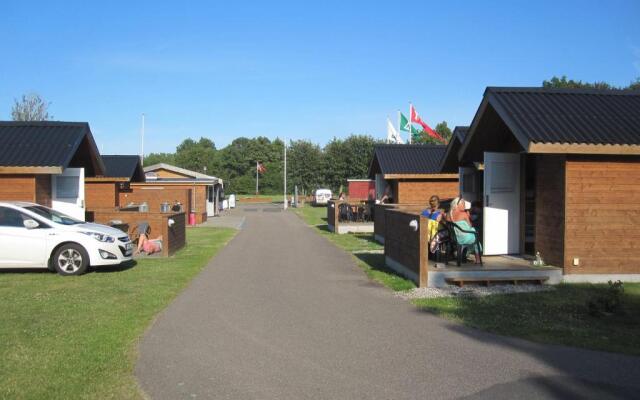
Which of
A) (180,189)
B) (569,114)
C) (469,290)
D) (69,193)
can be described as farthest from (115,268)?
(180,189)

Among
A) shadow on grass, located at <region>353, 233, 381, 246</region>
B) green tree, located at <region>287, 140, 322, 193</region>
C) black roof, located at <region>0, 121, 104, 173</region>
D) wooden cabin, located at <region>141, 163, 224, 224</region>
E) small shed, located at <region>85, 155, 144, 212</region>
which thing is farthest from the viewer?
green tree, located at <region>287, 140, 322, 193</region>

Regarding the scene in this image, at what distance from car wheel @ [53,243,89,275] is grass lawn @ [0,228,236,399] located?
8.1 inches

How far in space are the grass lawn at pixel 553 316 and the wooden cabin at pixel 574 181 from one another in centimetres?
67

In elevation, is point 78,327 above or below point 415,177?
below

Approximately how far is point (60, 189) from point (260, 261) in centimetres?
613

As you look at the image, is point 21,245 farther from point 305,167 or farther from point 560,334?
point 305,167

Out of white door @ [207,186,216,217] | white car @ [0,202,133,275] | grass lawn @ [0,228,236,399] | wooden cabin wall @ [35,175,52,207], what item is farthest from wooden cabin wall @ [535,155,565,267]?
white door @ [207,186,216,217]

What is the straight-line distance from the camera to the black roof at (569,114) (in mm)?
10680

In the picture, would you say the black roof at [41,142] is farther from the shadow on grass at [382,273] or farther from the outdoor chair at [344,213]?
the outdoor chair at [344,213]

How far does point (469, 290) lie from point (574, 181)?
271 centimetres

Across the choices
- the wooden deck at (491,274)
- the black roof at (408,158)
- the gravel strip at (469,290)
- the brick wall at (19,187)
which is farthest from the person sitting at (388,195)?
the gravel strip at (469,290)

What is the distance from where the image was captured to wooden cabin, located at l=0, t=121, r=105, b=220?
15.2 metres

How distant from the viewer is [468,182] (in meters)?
15.4

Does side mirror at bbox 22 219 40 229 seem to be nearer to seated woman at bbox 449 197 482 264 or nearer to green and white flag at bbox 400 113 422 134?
seated woman at bbox 449 197 482 264
